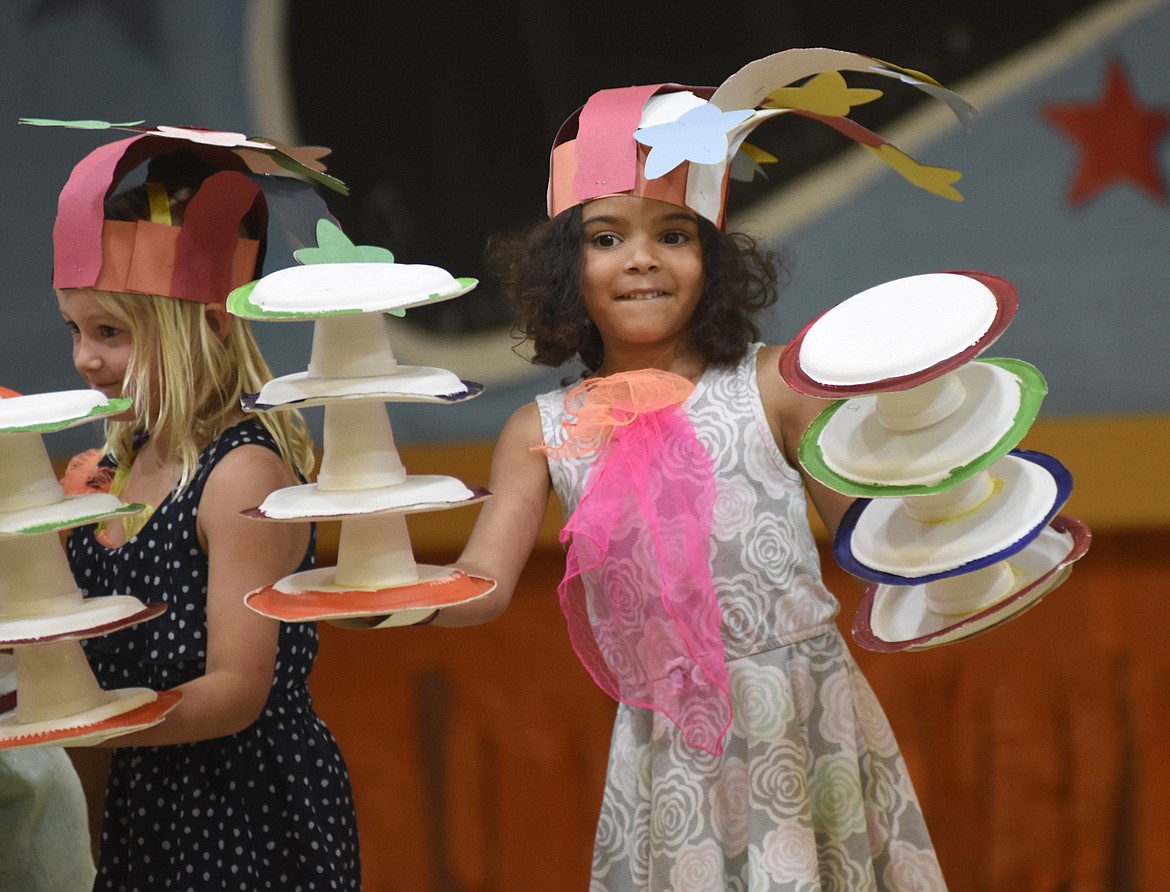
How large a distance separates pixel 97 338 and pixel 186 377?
3.6 inches

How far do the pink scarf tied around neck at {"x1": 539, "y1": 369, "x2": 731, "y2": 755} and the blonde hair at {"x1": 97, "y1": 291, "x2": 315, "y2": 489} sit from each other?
285 mm

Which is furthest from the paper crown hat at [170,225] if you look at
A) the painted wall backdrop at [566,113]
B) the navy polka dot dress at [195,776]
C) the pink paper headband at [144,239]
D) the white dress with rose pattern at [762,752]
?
the painted wall backdrop at [566,113]

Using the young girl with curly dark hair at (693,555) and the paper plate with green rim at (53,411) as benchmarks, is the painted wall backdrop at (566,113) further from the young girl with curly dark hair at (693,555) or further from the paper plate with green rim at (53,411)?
the paper plate with green rim at (53,411)

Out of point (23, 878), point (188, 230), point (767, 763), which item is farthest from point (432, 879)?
point (188, 230)

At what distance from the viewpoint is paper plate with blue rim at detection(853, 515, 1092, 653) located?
1.15 m

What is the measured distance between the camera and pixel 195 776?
139 cm

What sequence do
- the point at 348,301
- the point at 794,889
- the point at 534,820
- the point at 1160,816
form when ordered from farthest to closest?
the point at 534,820 < the point at 1160,816 < the point at 794,889 < the point at 348,301

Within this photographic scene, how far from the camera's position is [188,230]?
139 cm

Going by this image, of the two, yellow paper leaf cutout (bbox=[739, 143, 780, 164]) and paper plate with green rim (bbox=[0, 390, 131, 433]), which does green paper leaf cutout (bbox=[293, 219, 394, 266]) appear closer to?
paper plate with green rim (bbox=[0, 390, 131, 433])

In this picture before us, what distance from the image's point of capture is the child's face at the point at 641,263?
4.68 feet

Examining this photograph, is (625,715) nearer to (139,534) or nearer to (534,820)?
(139,534)

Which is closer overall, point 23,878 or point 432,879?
point 23,878

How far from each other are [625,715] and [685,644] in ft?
0.41

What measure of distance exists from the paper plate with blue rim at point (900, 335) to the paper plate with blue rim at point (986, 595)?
18 cm
